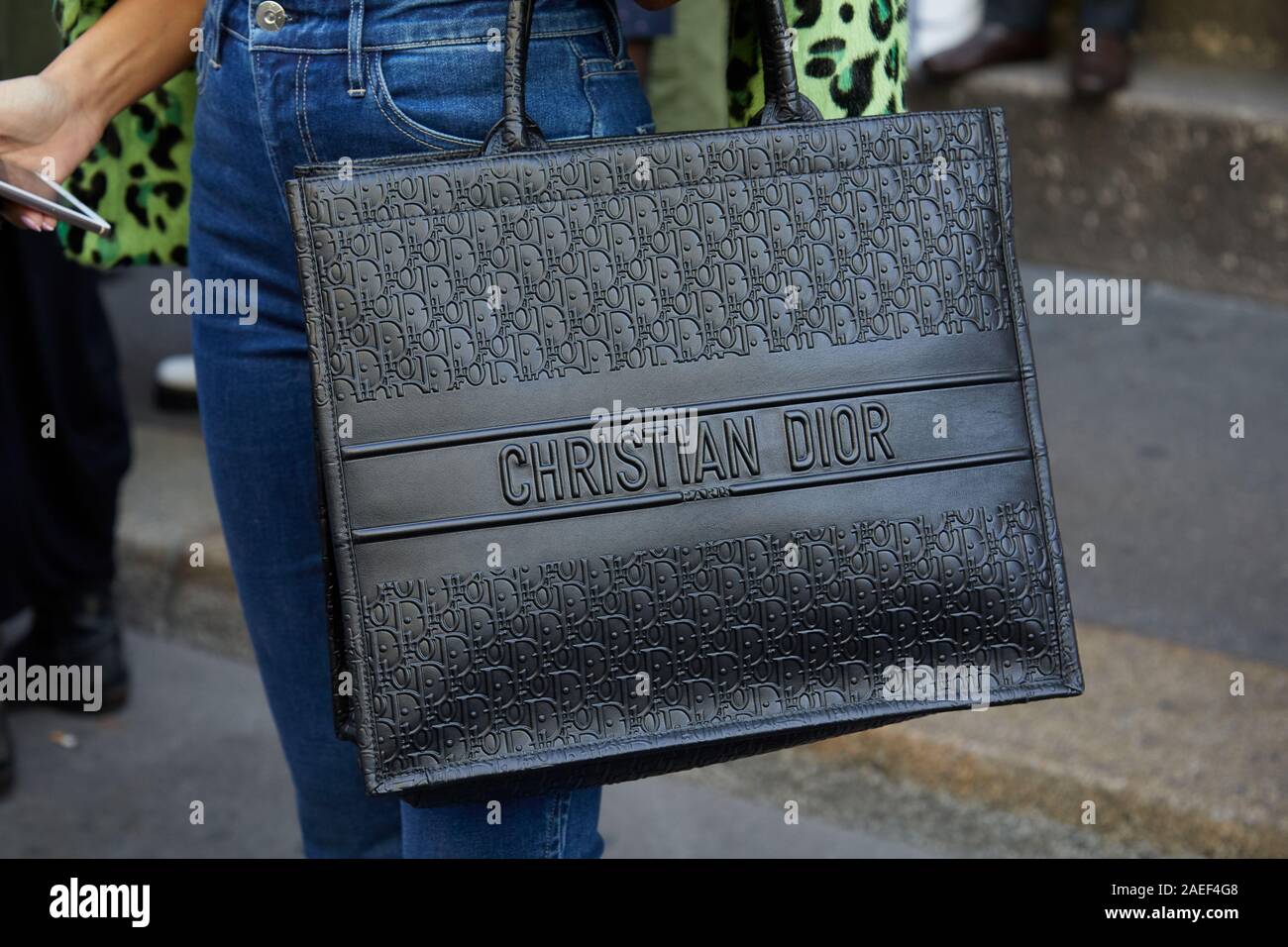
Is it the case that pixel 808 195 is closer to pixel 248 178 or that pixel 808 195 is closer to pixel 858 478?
pixel 858 478

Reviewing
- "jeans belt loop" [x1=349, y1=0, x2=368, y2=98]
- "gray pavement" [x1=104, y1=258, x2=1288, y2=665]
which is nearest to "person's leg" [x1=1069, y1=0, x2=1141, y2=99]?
"gray pavement" [x1=104, y1=258, x2=1288, y2=665]

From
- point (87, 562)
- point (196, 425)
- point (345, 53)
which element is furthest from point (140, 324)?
point (345, 53)

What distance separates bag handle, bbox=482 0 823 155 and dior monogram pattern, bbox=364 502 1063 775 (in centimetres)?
34

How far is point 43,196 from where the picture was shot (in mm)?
1332

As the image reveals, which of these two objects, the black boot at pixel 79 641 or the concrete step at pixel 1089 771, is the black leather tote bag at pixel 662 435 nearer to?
the concrete step at pixel 1089 771

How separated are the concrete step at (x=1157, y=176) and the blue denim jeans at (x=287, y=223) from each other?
315 centimetres

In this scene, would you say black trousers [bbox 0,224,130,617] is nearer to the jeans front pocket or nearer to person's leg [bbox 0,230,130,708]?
person's leg [bbox 0,230,130,708]

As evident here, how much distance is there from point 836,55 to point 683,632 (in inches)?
21.4

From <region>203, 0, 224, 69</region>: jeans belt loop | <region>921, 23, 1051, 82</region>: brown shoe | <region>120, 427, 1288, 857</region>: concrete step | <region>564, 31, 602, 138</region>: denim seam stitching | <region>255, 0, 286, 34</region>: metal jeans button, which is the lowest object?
<region>120, 427, 1288, 857</region>: concrete step

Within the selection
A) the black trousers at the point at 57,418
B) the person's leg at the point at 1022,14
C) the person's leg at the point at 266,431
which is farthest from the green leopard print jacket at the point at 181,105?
the person's leg at the point at 1022,14

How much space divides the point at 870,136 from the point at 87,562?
2.25 meters

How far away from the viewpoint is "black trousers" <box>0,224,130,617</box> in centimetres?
282

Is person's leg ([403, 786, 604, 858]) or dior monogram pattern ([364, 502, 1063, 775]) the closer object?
dior monogram pattern ([364, 502, 1063, 775])

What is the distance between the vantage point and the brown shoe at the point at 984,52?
455 centimetres
